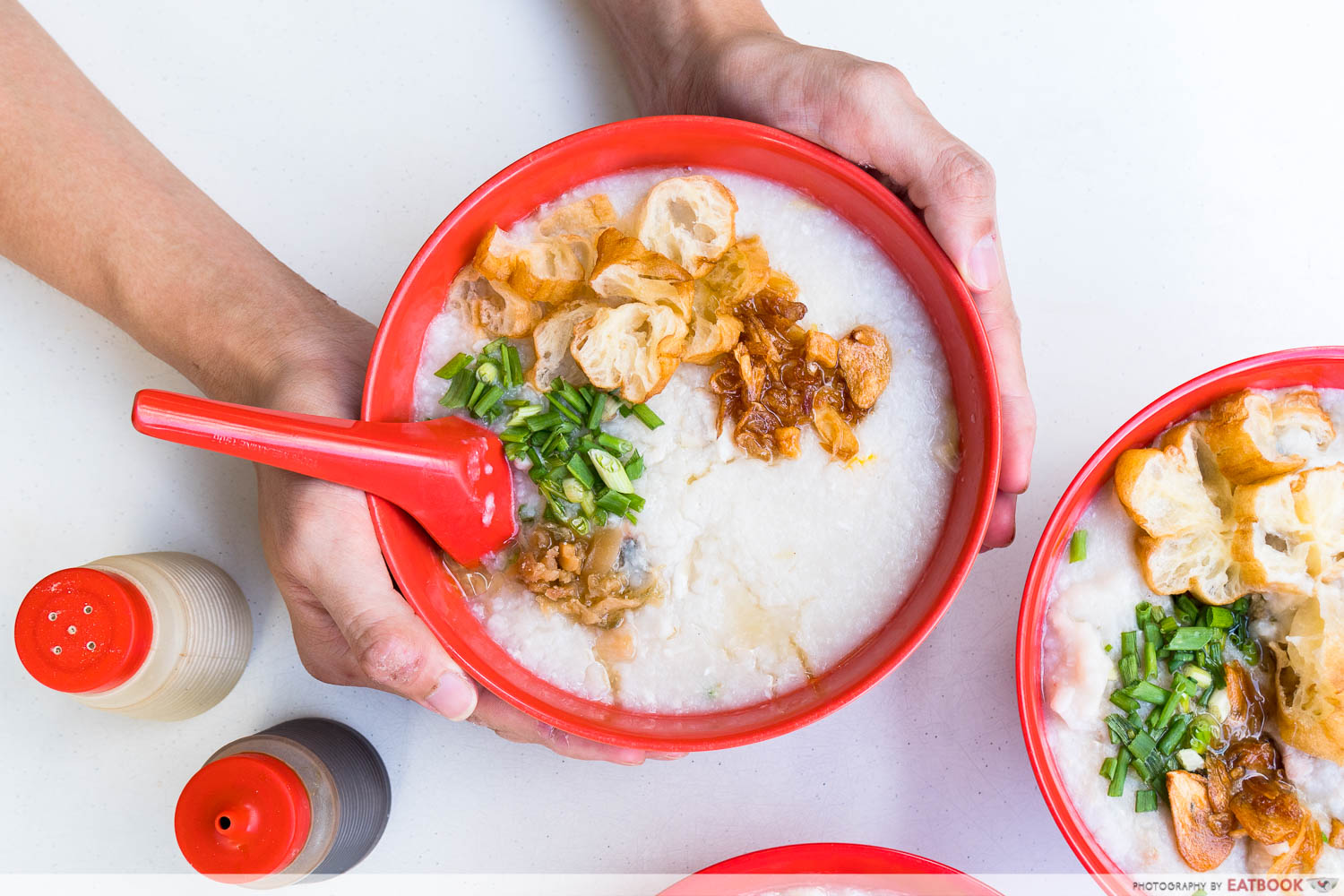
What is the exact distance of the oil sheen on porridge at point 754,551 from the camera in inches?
47.0

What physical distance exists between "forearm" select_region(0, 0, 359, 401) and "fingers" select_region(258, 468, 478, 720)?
31 cm

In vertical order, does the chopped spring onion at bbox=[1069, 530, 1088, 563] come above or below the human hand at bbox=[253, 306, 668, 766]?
above

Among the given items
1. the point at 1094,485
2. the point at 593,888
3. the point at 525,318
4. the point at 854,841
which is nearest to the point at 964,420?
the point at 1094,485

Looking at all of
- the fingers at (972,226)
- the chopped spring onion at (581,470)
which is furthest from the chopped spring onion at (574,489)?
the fingers at (972,226)

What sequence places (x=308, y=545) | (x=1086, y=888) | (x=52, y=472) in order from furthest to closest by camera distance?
(x=52, y=472) < (x=1086, y=888) < (x=308, y=545)

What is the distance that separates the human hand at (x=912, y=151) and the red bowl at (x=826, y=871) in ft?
1.60

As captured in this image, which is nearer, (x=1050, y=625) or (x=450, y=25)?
(x=1050, y=625)

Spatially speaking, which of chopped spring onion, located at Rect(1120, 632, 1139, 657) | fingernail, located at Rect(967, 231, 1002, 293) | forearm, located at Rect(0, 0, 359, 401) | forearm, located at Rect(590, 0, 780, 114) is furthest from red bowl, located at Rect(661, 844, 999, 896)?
forearm, located at Rect(590, 0, 780, 114)

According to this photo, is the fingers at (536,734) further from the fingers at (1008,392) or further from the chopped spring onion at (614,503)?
the fingers at (1008,392)

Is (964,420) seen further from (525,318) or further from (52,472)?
(52,472)

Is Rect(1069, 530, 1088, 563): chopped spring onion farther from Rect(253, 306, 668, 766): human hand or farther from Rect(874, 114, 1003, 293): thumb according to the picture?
Rect(253, 306, 668, 766): human hand

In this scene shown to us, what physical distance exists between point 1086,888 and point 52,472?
1.90 m

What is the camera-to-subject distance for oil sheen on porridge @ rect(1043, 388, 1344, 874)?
1227 mm

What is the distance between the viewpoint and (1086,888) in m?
1.46
